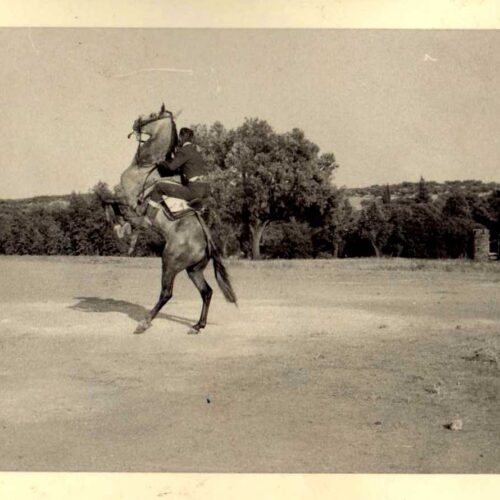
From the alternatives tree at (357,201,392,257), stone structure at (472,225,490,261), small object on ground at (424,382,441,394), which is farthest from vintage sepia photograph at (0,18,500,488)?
stone structure at (472,225,490,261)

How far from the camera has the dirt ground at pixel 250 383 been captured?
5926 millimetres

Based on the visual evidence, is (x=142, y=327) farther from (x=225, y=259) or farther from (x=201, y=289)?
(x=225, y=259)

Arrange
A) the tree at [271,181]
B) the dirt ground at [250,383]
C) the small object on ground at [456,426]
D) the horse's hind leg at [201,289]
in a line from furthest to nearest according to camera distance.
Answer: the tree at [271,181]
the horse's hind leg at [201,289]
the small object on ground at [456,426]
the dirt ground at [250,383]

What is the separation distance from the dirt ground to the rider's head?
8.43ft

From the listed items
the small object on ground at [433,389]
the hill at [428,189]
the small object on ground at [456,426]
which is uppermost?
the hill at [428,189]

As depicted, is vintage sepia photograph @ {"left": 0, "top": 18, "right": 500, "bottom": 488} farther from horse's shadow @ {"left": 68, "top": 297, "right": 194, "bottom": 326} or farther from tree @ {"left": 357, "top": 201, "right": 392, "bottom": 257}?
tree @ {"left": 357, "top": 201, "right": 392, "bottom": 257}

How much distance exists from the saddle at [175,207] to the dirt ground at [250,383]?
1.57 m

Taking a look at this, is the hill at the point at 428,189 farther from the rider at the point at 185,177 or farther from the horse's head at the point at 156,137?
the horse's head at the point at 156,137

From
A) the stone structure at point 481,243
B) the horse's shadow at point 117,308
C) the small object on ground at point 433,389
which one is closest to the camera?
the small object on ground at point 433,389

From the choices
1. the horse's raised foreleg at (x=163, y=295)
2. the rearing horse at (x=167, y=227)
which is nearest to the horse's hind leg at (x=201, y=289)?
the rearing horse at (x=167, y=227)

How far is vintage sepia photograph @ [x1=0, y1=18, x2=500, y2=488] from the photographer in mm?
6160

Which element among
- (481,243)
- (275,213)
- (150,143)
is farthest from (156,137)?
(481,243)

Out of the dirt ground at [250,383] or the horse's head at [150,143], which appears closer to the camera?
the dirt ground at [250,383]

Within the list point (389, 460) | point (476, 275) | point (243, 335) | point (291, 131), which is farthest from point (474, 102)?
point (476, 275)
